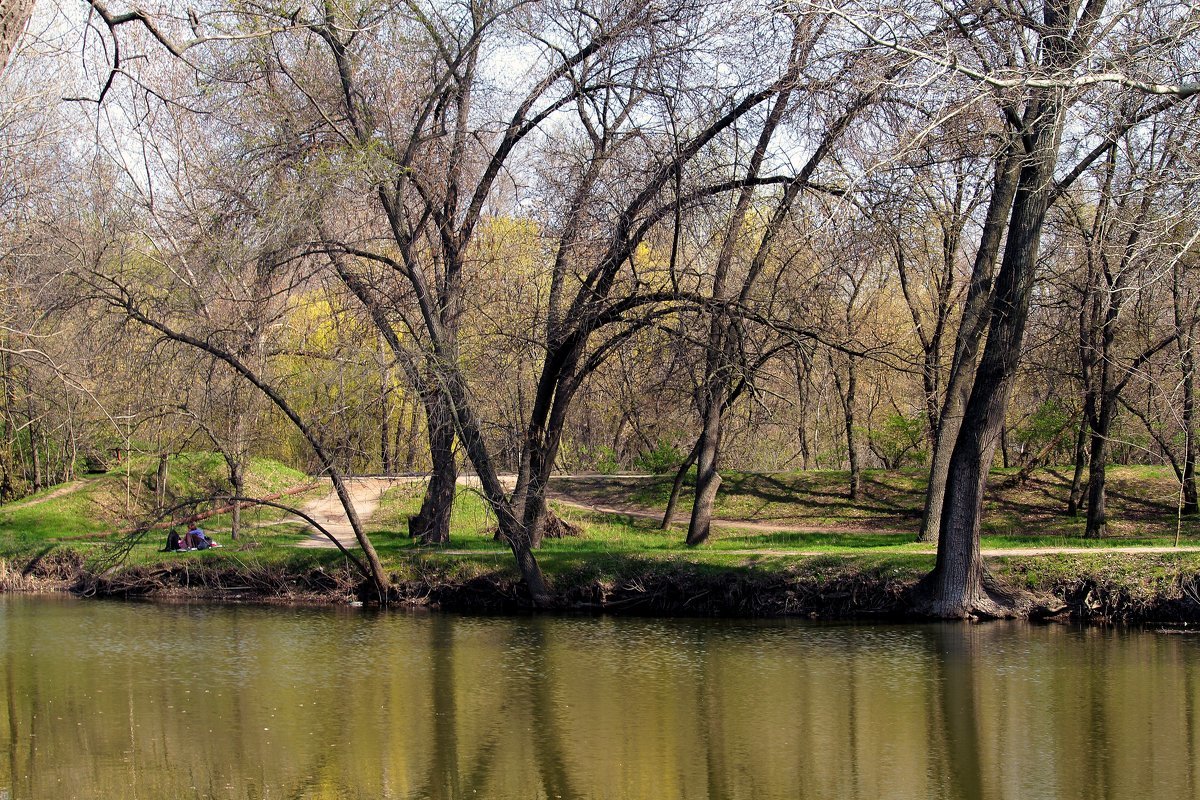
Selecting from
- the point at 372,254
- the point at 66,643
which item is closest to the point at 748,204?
the point at 372,254

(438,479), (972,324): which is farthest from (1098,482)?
(438,479)

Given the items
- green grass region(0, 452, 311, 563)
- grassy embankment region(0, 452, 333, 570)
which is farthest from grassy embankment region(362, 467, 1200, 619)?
green grass region(0, 452, 311, 563)

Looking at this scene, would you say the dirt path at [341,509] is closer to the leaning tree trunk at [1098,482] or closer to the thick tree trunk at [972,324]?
the thick tree trunk at [972,324]

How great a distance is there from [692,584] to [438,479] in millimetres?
5090

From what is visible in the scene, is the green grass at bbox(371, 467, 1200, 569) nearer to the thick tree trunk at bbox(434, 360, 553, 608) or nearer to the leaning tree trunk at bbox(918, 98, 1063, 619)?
the thick tree trunk at bbox(434, 360, 553, 608)

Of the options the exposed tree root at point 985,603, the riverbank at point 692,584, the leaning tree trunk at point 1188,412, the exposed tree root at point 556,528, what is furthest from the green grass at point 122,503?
the leaning tree trunk at point 1188,412

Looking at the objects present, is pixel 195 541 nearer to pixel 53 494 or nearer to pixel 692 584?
pixel 692 584

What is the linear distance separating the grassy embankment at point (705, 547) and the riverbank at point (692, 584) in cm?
3

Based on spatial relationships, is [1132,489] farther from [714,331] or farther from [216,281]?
[216,281]

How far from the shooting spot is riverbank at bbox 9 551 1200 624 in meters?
16.7

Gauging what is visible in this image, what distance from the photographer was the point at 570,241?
16.8 m

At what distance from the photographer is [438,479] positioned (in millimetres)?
20453

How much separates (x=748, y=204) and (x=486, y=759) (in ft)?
32.0

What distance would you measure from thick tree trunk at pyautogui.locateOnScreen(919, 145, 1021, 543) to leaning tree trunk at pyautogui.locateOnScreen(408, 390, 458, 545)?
299 inches
